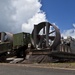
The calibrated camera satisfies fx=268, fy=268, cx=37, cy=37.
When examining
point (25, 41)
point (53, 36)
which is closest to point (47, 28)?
point (53, 36)

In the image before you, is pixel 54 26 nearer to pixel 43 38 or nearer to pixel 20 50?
pixel 43 38

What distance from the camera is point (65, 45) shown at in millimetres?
52875

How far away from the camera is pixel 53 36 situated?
48.9 meters

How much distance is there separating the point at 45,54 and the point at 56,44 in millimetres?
4664

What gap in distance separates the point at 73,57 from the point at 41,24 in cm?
858

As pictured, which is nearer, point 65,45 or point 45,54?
point 45,54

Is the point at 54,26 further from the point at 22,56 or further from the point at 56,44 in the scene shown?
the point at 22,56

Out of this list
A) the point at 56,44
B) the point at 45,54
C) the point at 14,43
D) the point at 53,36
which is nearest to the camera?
the point at 45,54

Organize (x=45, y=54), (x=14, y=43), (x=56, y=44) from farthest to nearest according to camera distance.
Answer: (x=14, y=43), (x=56, y=44), (x=45, y=54)

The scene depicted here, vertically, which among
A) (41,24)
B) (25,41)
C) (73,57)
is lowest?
(73,57)

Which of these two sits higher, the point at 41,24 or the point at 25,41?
the point at 41,24

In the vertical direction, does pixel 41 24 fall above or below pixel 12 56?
above

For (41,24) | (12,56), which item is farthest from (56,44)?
(12,56)

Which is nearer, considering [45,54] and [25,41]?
[45,54]
